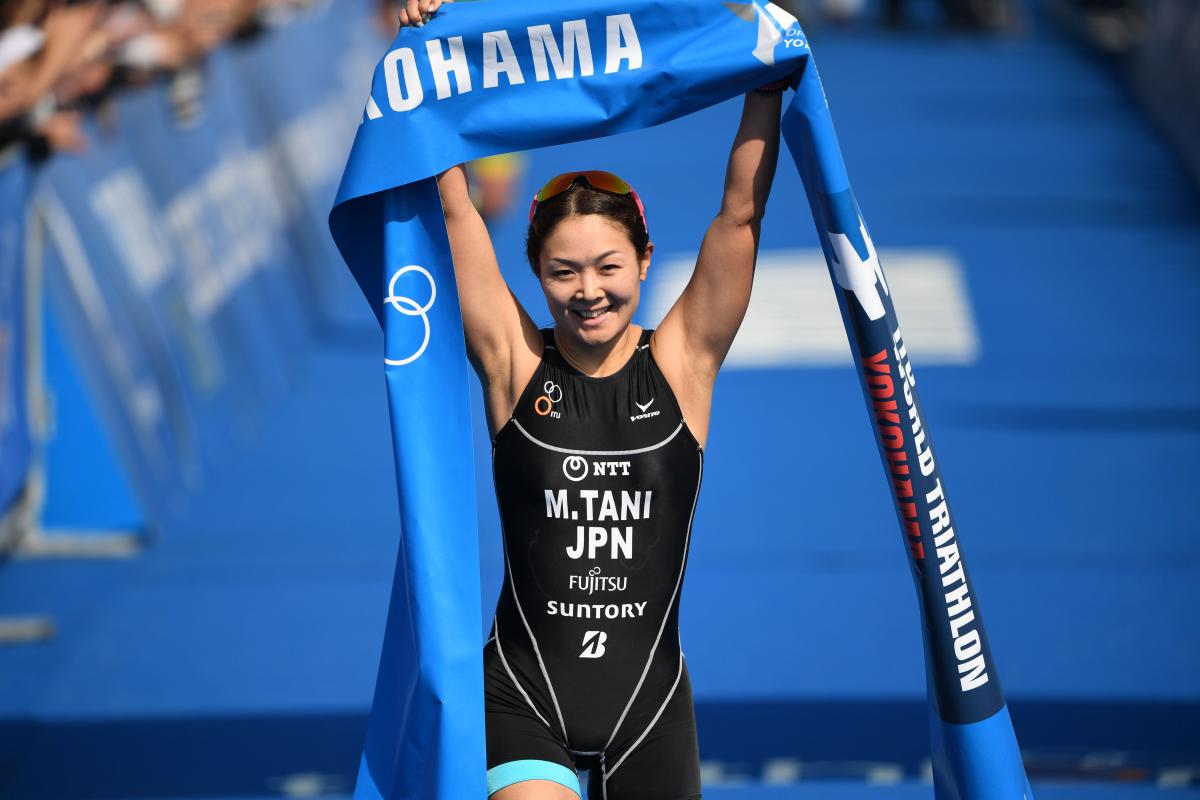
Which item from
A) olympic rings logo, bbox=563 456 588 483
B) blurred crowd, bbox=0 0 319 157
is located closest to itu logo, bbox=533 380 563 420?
olympic rings logo, bbox=563 456 588 483

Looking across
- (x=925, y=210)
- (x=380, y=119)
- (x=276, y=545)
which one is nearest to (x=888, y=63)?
(x=925, y=210)

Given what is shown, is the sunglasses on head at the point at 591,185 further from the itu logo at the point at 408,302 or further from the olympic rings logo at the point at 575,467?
the olympic rings logo at the point at 575,467

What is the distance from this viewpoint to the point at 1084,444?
26.6 ft

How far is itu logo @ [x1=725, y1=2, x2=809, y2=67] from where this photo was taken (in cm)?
320

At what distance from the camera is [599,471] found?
3264 mm

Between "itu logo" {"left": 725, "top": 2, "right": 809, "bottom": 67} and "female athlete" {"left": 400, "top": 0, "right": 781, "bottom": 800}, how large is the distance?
0.11 meters

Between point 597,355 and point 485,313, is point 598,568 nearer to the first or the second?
point 597,355

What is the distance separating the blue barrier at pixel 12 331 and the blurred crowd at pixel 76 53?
0.74ft

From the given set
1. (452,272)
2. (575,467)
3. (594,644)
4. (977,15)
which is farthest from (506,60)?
(977,15)

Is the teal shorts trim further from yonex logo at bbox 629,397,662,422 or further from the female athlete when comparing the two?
yonex logo at bbox 629,397,662,422

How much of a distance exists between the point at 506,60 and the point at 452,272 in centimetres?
49

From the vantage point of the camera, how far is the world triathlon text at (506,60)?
3.23 m

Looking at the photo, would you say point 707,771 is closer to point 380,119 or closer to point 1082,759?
point 1082,759

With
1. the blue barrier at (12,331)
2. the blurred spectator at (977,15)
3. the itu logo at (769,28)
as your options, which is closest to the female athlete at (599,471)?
the itu logo at (769,28)
